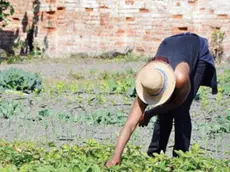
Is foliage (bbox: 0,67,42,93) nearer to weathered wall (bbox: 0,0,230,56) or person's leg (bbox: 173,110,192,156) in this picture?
weathered wall (bbox: 0,0,230,56)

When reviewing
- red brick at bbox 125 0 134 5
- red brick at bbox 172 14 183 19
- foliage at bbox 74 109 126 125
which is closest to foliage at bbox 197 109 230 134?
foliage at bbox 74 109 126 125

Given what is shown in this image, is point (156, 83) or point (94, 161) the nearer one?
point (94, 161)

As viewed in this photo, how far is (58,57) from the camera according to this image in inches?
689

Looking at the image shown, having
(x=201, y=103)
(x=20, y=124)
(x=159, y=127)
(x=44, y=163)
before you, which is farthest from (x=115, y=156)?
(x=201, y=103)

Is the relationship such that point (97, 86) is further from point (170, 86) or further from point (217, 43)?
point (170, 86)

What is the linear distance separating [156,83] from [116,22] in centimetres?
1175

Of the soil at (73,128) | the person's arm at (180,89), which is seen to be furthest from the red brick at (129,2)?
the person's arm at (180,89)

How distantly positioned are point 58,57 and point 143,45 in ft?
6.72

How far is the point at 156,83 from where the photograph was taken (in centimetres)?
545

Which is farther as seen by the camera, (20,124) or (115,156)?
(20,124)

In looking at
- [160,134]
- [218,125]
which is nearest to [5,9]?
[218,125]

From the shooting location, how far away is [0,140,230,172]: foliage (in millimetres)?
5055

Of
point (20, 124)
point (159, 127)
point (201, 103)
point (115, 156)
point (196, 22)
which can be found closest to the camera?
point (115, 156)

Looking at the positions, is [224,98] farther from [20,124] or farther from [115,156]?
[115,156]
